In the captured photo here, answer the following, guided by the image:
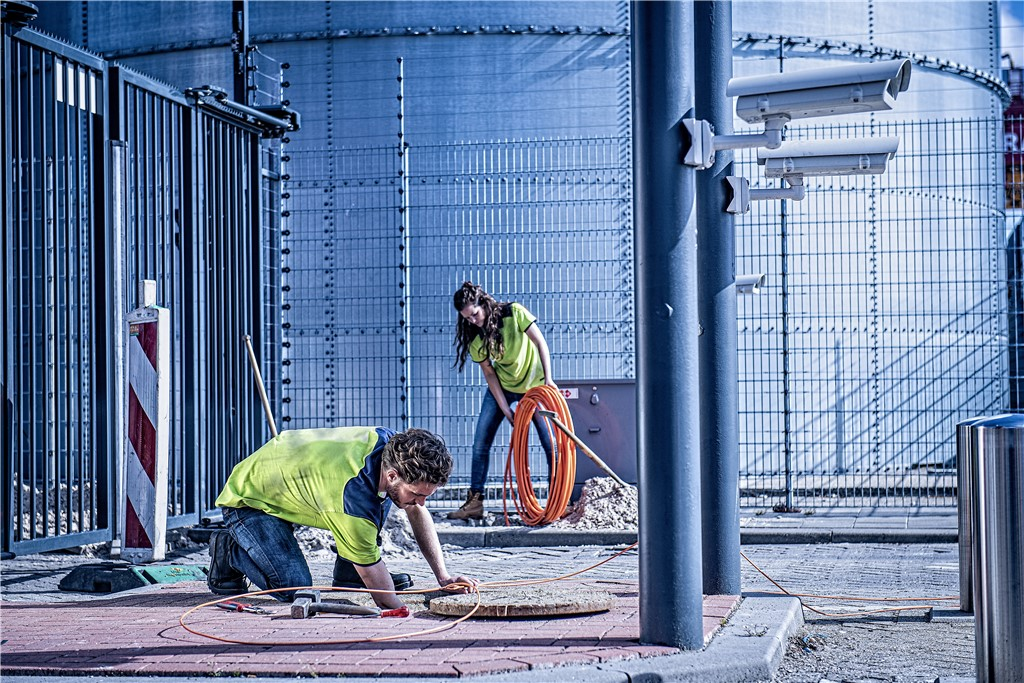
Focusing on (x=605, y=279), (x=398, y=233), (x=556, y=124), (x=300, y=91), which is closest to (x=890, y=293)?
(x=605, y=279)

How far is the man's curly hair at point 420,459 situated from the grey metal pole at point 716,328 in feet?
4.68

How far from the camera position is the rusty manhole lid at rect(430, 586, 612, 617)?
5910mm

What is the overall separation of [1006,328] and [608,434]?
153 inches

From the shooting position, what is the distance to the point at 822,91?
503cm

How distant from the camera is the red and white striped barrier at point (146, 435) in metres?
8.23

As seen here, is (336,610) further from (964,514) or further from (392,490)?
(964,514)

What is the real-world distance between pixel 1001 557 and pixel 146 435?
549 cm

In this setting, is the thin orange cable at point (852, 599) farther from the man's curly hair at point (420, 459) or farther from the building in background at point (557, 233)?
the building in background at point (557, 233)

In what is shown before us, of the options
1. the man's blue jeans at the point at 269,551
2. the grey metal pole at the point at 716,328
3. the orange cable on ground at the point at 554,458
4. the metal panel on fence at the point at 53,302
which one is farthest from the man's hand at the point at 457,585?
the orange cable on ground at the point at 554,458

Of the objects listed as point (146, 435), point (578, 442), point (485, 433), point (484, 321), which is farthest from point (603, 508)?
point (146, 435)

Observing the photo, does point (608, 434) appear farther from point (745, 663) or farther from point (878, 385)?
point (745, 663)

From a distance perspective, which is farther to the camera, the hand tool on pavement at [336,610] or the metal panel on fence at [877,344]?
the metal panel on fence at [877,344]

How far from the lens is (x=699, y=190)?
662cm

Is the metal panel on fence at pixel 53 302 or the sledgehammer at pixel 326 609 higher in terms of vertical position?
the metal panel on fence at pixel 53 302
